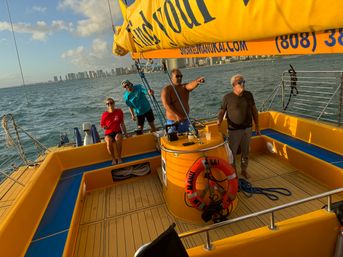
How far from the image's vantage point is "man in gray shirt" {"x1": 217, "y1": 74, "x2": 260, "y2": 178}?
3914 mm

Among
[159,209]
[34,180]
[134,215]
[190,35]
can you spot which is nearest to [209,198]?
[159,209]

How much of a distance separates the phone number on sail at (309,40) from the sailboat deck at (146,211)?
8.25 feet

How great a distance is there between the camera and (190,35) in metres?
1.65

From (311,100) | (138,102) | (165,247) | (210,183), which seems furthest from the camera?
(311,100)

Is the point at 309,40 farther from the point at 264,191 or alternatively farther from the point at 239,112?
the point at 264,191

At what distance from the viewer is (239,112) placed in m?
4.00

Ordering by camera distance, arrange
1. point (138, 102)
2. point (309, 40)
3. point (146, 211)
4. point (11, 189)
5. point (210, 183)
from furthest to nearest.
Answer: point (138, 102)
point (11, 189)
point (146, 211)
point (210, 183)
point (309, 40)

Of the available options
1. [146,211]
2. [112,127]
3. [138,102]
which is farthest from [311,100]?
[146,211]

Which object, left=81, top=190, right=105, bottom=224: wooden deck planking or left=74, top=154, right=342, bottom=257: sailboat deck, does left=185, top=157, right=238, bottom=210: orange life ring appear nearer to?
left=74, top=154, right=342, bottom=257: sailboat deck

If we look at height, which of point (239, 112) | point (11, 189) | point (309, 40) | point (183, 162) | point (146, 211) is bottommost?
point (146, 211)

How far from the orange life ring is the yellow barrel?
0.09m

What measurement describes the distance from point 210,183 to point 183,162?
1.33ft

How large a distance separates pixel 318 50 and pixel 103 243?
3.15 metres

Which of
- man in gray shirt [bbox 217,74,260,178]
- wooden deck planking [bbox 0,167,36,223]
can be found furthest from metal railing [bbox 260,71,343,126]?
wooden deck planking [bbox 0,167,36,223]
